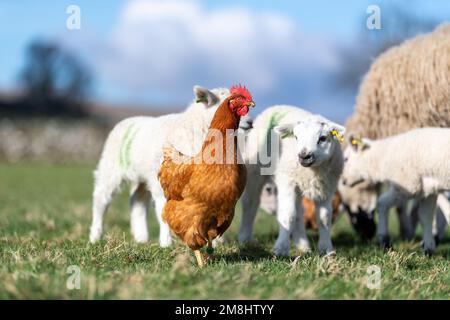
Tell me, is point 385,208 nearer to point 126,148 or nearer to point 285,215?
point 285,215

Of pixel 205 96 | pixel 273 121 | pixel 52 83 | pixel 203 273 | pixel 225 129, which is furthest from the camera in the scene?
pixel 52 83

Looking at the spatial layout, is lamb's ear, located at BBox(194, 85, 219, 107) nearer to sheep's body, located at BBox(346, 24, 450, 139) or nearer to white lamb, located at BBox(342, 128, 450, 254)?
white lamb, located at BBox(342, 128, 450, 254)

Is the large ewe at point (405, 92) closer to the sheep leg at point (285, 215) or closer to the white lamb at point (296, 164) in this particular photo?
the white lamb at point (296, 164)

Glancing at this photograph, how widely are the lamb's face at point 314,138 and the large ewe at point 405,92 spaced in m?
2.73

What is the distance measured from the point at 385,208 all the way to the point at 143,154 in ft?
10.3

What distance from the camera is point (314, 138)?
650 centimetres

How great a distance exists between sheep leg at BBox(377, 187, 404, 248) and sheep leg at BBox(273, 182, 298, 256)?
5.46 ft

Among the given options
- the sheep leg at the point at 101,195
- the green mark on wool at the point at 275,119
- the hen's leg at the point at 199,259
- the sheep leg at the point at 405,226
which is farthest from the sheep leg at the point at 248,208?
the sheep leg at the point at 405,226

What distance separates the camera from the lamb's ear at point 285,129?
679 centimetres

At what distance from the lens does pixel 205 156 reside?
5738 mm

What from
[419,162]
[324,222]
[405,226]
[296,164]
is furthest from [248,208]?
[405,226]

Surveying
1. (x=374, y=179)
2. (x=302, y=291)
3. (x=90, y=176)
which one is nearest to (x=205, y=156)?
(x=302, y=291)

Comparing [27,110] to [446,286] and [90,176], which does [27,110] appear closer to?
[90,176]
